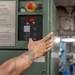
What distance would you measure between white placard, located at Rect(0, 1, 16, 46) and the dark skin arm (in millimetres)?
184

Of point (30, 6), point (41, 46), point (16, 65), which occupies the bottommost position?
point (16, 65)

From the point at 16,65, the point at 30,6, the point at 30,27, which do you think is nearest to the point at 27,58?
the point at 16,65

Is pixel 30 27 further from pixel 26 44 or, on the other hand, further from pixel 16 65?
pixel 16 65

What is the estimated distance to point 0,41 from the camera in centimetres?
166

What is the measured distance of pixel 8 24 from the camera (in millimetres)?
1651

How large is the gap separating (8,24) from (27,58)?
36cm

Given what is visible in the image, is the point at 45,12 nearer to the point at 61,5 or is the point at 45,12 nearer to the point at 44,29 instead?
the point at 44,29

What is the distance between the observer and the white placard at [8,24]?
5.40 ft

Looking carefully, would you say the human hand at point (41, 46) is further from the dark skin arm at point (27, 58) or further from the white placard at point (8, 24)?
→ the white placard at point (8, 24)

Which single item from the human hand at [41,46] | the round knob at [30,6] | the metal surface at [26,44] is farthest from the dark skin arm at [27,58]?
the round knob at [30,6]

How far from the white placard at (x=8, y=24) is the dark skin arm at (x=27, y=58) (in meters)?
0.18

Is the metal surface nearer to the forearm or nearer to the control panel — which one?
the control panel

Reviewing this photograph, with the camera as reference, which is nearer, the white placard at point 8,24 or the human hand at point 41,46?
the human hand at point 41,46

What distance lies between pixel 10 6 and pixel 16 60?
0.48 metres
